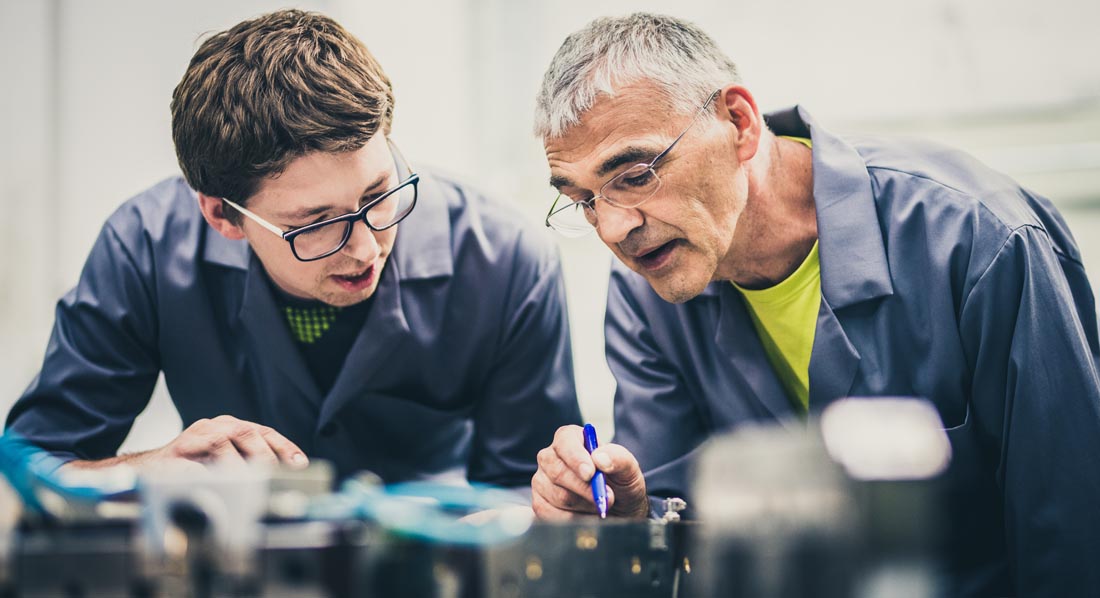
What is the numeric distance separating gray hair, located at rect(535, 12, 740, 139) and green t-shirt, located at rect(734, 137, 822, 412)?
31 cm

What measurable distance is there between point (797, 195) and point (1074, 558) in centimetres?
62

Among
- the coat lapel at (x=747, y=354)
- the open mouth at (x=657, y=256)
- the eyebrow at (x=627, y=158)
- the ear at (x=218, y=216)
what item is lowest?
the coat lapel at (x=747, y=354)

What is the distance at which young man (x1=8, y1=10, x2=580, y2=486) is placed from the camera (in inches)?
54.4

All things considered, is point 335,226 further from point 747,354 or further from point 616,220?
point 747,354

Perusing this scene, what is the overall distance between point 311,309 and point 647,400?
579mm

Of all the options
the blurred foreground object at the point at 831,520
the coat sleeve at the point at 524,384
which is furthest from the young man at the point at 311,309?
the blurred foreground object at the point at 831,520

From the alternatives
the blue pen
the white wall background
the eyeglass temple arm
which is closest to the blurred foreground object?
the blue pen

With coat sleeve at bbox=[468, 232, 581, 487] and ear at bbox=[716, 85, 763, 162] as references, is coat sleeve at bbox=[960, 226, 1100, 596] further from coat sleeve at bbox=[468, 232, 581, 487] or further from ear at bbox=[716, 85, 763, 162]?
coat sleeve at bbox=[468, 232, 581, 487]

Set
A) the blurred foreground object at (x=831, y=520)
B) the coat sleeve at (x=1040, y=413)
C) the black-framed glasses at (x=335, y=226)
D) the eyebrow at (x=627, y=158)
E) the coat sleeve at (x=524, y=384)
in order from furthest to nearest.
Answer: the coat sleeve at (x=524, y=384)
the black-framed glasses at (x=335, y=226)
the eyebrow at (x=627, y=158)
the coat sleeve at (x=1040, y=413)
the blurred foreground object at (x=831, y=520)

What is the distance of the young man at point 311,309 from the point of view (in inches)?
54.4

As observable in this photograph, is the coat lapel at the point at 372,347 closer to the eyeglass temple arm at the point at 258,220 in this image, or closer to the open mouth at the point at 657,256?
the eyeglass temple arm at the point at 258,220

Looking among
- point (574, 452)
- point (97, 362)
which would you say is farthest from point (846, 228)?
point (97, 362)

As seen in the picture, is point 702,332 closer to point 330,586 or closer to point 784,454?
point 784,454

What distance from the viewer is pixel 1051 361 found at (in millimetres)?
1091
